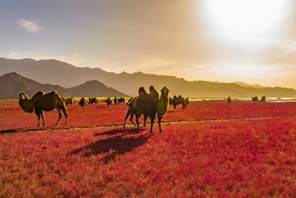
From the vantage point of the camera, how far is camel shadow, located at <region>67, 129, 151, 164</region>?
13223mm

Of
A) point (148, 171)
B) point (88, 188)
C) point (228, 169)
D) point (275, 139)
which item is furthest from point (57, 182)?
point (275, 139)

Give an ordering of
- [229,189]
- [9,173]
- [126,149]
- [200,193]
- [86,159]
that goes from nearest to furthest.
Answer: [200,193]
[229,189]
[9,173]
[86,159]
[126,149]

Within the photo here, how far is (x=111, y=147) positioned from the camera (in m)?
14.9

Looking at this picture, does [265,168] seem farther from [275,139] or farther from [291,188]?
[275,139]

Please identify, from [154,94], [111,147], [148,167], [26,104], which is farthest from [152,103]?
[26,104]

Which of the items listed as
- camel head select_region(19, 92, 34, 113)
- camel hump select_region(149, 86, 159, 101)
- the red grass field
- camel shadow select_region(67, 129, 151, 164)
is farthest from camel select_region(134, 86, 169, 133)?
camel head select_region(19, 92, 34, 113)

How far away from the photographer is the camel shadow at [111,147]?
43.4ft

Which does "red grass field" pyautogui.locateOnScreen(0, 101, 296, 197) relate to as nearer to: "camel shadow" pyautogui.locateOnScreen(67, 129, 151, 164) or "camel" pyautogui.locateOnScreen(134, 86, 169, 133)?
"camel shadow" pyautogui.locateOnScreen(67, 129, 151, 164)

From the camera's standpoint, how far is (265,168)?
35.6ft

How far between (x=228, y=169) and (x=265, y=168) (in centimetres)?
168

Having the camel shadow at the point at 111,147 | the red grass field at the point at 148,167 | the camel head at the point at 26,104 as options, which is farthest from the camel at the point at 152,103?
the camel head at the point at 26,104

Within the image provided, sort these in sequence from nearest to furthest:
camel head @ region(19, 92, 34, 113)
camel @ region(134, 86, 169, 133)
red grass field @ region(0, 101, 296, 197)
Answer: red grass field @ region(0, 101, 296, 197) < camel @ region(134, 86, 169, 133) < camel head @ region(19, 92, 34, 113)

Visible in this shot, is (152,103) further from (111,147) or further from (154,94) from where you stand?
(111,147)

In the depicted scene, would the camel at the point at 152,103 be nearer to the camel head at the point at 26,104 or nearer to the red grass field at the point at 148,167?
the red grass field at the point at 148,167
